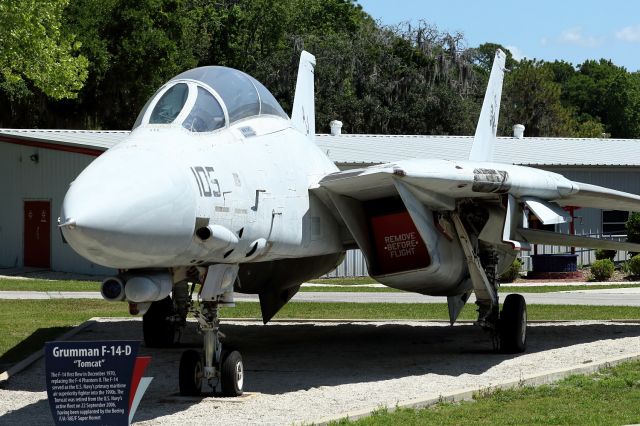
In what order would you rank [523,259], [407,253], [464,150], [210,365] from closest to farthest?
1. [210,365]
2. [407,253]
3. [523,259]
4. [464,150]

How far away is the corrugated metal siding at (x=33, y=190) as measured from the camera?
30875 millimetres

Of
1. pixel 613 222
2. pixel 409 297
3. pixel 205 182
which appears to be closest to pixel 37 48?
pixel 409 297

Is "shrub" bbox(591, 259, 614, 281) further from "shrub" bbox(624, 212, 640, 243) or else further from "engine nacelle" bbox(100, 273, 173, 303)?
"engine nacelle" bbox(100, 273, 173, 303)

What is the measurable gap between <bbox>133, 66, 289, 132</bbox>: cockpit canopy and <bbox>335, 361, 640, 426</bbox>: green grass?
3.30 metres

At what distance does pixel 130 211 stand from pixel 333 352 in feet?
21.4

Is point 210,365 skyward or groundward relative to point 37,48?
groundward

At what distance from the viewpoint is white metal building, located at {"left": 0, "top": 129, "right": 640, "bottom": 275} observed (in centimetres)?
3097

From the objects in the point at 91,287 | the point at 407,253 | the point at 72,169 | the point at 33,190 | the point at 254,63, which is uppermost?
the point at 254,63

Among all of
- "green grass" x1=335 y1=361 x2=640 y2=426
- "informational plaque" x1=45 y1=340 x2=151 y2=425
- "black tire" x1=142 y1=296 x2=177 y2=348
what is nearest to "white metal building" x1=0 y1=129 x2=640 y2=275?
"black tire" x1=142 y1=296 x2=177 y2=348

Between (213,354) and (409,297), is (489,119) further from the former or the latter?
(213,354)

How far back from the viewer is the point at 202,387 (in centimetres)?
→ 1130

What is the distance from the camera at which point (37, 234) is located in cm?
3228

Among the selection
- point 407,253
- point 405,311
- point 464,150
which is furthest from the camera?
point 464,150

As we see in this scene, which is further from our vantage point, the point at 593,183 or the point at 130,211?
the point at 593,183
